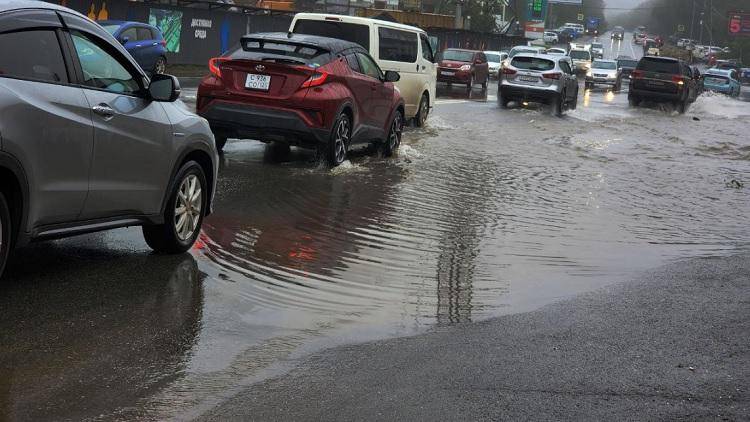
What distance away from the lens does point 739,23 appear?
130m

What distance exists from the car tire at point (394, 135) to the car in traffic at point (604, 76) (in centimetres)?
3911

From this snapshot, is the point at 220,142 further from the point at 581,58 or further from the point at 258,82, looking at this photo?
the point at 581,58

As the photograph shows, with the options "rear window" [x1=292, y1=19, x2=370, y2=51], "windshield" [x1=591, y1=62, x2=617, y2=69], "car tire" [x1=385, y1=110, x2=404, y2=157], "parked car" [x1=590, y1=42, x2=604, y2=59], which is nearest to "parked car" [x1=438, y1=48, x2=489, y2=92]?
A: "windshield" [x1=591, y1=62, x2=617, y2=69]

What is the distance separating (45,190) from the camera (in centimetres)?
575

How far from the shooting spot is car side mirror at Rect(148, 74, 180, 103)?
694cm

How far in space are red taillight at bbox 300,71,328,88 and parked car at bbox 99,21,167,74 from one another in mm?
14213

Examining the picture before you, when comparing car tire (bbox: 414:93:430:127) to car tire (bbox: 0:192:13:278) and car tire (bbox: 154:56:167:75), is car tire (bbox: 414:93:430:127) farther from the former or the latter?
car tire (bbox: 0:192:13:278)

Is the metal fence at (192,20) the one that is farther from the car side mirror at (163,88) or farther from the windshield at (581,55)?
the windshield at (581,55)

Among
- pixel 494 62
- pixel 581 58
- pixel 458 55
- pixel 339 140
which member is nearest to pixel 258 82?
pixel 339 140

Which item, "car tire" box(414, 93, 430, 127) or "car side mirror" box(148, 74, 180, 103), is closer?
"car side mirror" box(148, 74, 180, 103)

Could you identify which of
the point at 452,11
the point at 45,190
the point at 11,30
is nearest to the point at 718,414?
the point at 45,190

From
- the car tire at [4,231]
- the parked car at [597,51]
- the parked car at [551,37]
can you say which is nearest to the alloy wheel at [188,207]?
the car tire at [4,231]

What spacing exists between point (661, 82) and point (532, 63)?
24.6 ft

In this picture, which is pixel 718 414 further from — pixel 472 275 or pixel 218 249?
pixel 218 249
